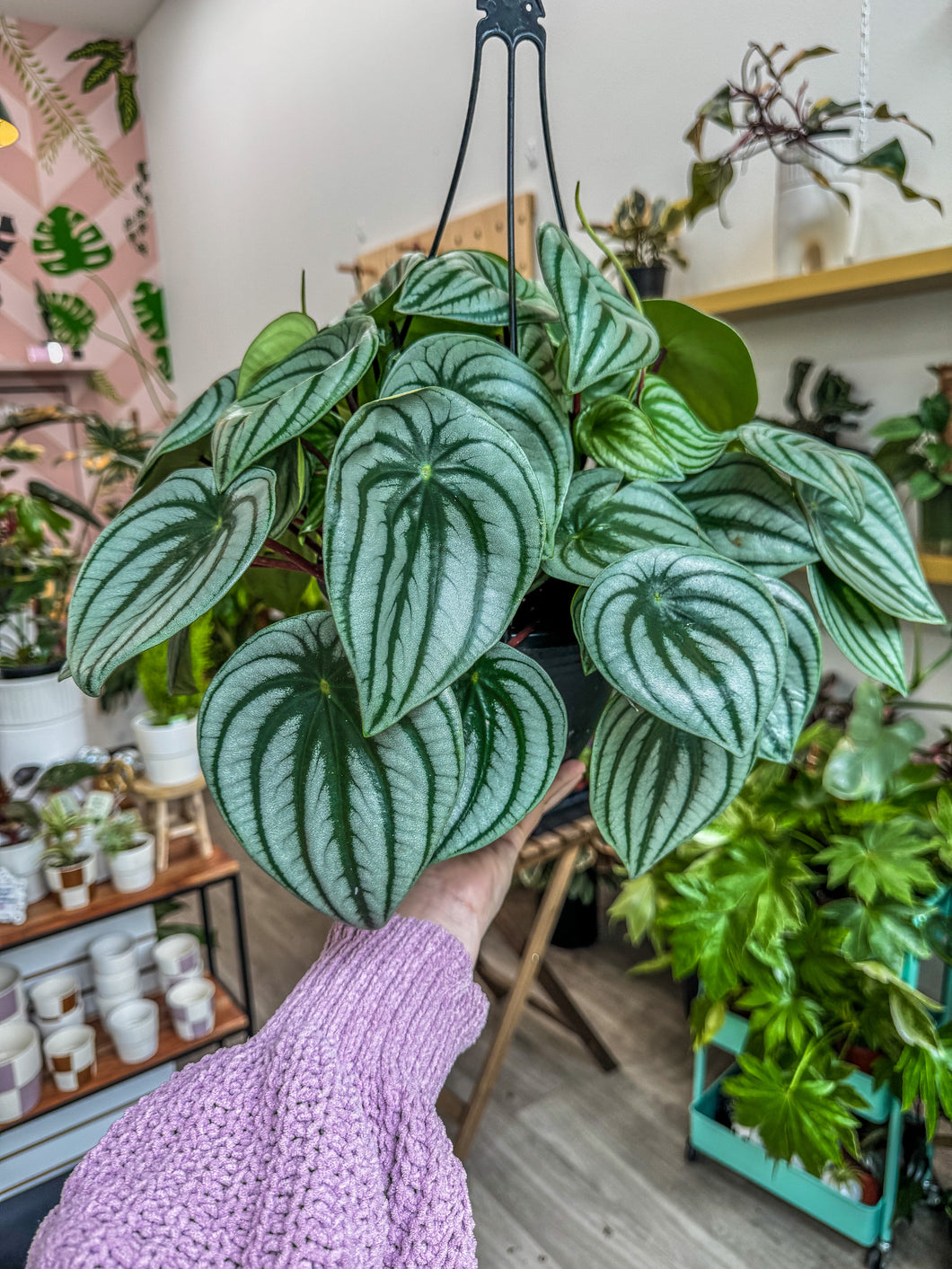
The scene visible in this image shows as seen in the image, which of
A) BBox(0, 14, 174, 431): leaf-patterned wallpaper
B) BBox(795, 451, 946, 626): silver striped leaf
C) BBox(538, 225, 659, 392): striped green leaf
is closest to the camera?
BBox(538, 225, 659, 392): striped green leaf

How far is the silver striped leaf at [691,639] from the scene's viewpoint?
16.8 inches

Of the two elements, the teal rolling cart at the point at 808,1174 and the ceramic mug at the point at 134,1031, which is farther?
the ceramic mug at the point at 134,1031

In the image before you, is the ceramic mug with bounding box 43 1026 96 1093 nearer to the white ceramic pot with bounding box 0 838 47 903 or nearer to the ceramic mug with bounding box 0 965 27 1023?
the ceramic mug with bounding box 0 965 27 1023

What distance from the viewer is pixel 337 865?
16.6 inches

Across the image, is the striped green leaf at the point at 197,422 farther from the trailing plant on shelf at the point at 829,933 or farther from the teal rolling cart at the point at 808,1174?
the teal rolling cart at the point at 808,1174

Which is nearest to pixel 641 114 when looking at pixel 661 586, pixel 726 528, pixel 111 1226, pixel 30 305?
pixel 726 528

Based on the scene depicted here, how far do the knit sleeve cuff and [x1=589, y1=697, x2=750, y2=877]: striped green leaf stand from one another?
164mm

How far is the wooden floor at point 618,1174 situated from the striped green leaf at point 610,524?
1.33m

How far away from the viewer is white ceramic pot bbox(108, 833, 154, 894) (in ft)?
4.66

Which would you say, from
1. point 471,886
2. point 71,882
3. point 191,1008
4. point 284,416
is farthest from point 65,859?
point 284,416

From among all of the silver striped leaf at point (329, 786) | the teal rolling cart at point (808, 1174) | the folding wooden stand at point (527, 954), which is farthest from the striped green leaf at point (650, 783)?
the teal rolling cart at point (808, 1174)

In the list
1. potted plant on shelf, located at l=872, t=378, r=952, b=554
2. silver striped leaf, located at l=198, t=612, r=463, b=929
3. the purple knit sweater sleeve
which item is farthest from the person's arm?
potted plant on shelf, located at l=872, t=378, r=952, b=554

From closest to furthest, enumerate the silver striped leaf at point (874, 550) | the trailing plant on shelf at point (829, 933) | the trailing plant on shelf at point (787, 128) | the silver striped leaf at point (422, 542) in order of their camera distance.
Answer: the silver striped leaf at point (422, 542), the silver striped leaf at point (874, 550), the trailing plant on shelf at point (829, 933), the trailing plant on shelf at point (787, 128)

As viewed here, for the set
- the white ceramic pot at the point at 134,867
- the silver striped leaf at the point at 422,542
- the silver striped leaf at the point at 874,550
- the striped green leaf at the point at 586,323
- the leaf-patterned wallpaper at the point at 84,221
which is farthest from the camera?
the leaf-patterned wallpaper at the point at 84,221
